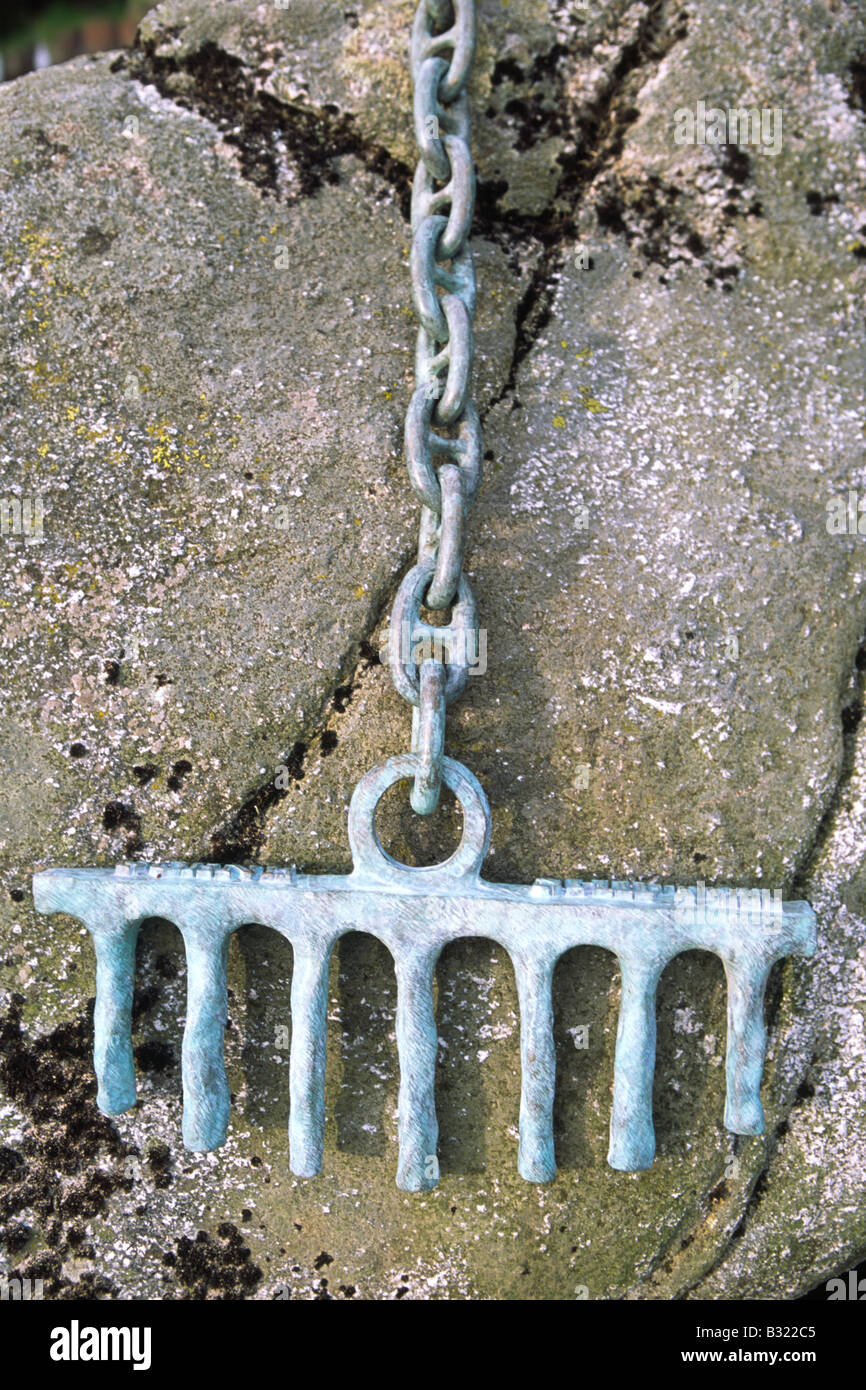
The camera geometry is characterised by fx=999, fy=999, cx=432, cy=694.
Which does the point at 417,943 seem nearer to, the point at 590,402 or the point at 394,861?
the point at 394,861

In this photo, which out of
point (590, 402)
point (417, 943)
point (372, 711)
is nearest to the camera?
point (417, 943)

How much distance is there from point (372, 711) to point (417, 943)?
402mm

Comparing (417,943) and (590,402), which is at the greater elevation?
(590,402)

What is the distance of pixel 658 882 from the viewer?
1739mm

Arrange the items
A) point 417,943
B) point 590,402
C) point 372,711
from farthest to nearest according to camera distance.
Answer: point 590,402, point 372,711, point 417,943

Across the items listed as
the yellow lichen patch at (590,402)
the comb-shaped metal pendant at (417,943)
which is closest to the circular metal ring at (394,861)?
the comb-shaped metal pendant at (417,943)

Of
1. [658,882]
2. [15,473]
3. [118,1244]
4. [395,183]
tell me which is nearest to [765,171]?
[395,183]

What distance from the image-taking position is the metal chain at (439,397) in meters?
1.61

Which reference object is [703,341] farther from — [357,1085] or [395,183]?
[357,1085]

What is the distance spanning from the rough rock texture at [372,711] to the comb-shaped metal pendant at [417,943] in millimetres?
99

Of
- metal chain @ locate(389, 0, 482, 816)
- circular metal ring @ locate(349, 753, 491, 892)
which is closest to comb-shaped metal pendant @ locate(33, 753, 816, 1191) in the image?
circular metal ring @ locate(349, 753, 491, 892)

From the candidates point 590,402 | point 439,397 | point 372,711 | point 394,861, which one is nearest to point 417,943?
point 394,861

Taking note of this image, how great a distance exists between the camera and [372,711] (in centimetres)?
174

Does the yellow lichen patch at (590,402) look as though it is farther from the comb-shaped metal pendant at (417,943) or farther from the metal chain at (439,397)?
the comb-shaped metal pendant at (417,943)
